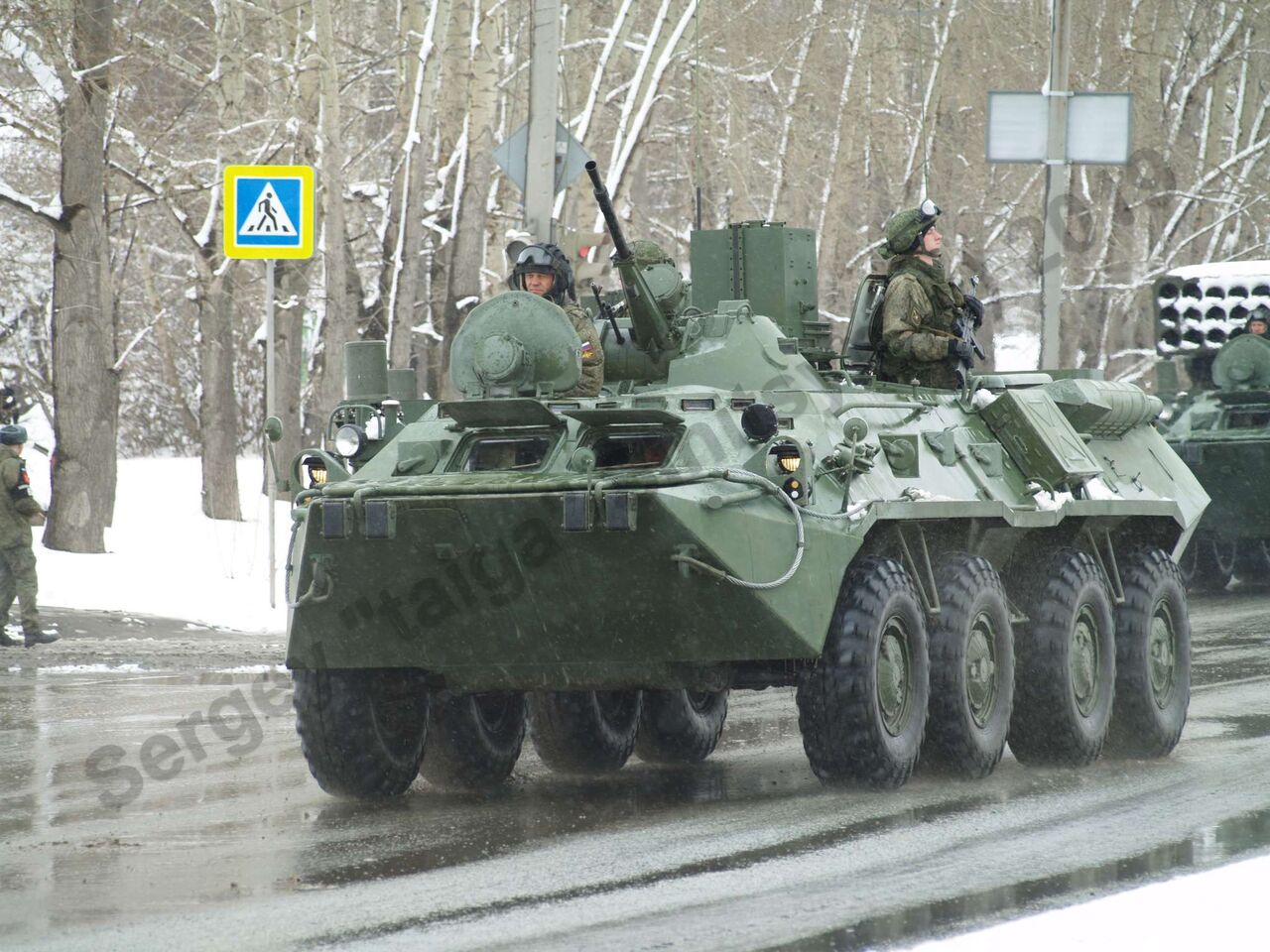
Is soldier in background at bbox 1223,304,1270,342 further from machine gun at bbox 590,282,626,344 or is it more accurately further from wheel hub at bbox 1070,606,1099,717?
machine gun at bbox 590,282,626,344

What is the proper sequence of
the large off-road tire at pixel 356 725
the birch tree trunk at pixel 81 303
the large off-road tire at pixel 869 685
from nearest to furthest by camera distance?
1. the large off-road tire at pixel 869 685
2. the large off-road tire at pixel 356 725
3. the birch tree trunk at pixel 81 303

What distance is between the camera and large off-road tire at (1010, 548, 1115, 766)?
10.6 meters

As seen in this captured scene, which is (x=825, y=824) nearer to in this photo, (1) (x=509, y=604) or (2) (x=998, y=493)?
(1) (x=509, y=604)

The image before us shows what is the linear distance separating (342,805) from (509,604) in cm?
122

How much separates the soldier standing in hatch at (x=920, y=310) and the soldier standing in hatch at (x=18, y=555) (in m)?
6.97

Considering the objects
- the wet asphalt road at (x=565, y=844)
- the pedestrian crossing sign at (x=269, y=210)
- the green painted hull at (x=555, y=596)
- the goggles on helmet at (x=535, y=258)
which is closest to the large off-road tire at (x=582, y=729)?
the wet asphalt road at (x=565, y=844)

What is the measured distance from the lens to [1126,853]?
26.6 feet

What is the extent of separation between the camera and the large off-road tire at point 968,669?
9789mm

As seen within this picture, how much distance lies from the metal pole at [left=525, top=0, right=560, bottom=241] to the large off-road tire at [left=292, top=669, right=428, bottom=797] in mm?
7382

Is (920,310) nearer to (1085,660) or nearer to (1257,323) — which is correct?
(1085,660)

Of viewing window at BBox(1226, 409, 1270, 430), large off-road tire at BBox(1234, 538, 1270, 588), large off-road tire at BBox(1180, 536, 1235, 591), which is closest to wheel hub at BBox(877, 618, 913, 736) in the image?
viewing window at BBox(1226, 409, 1270, 430)

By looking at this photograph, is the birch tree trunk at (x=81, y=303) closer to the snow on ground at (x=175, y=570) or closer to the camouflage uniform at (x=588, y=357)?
the snow on ground at (x=175, y=570)

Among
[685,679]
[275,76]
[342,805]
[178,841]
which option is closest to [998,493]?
[685,679]

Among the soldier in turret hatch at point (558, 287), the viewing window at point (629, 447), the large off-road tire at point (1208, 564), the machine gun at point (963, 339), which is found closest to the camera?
the viewing window at point (629, 447)
